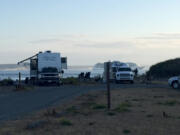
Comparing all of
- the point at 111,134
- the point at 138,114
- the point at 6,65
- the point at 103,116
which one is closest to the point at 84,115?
the point at 103,116

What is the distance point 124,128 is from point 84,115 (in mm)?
3875

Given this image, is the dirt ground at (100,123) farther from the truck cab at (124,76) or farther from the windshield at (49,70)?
the truck cab at (124,76)

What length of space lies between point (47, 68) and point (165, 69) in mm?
28511

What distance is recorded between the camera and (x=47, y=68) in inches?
2076

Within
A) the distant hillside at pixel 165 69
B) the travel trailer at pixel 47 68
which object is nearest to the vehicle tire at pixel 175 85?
the travel trailer at pixel 47 68

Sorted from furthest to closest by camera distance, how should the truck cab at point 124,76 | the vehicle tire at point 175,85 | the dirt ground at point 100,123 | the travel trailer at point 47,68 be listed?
the truck cab at point 124,76 < the travel trailer at point 47,68 < the vehicle tire at point 175,85 < the dirt ground at point 100,123

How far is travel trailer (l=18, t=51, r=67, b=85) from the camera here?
2064 inches

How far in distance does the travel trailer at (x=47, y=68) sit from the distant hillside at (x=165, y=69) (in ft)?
82.3

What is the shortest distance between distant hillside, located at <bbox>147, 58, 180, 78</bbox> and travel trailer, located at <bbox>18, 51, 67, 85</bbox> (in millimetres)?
25091

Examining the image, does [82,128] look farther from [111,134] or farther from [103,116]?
[103,116]

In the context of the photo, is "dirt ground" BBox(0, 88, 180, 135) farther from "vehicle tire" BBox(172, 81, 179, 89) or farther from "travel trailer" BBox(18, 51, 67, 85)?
"travel trailer" BBox(18, 51, 67, 85)

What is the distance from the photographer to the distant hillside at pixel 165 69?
247 ft

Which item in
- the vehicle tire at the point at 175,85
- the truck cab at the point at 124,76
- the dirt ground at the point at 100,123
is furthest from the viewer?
the truck cab at the point at 124,76

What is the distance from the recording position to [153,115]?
19250 mm
